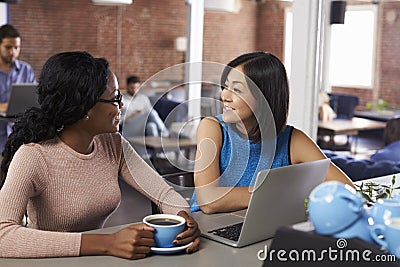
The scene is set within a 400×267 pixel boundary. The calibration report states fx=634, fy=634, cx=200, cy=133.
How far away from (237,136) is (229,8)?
430 centimetres

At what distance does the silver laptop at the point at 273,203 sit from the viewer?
1.57 metres

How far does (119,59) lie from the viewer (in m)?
9.14

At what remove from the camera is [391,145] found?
4.55 meters

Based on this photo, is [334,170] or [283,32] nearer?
[334,170]

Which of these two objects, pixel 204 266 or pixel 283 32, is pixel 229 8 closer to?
pixel 283 32

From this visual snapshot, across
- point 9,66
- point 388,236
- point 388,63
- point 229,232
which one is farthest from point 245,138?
point 388,63

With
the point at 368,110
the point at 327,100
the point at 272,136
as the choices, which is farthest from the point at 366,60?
the point at 272,136

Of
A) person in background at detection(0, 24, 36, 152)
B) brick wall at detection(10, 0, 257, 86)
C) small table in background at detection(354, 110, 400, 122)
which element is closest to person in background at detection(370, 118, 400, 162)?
small table in background at detection(354, 110, 400, 122)

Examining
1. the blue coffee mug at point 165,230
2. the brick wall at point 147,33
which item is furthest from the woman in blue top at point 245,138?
the brick wall at point 147,33

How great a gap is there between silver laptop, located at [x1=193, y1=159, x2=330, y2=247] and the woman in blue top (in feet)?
0.78

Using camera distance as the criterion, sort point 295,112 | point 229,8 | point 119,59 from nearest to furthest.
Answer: point 295,112 < point 229,8 < point 119,59

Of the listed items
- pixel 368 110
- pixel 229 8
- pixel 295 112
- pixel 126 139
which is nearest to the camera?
pixel 126 139

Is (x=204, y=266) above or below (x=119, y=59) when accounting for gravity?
below

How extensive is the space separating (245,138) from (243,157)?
0.22 feet
